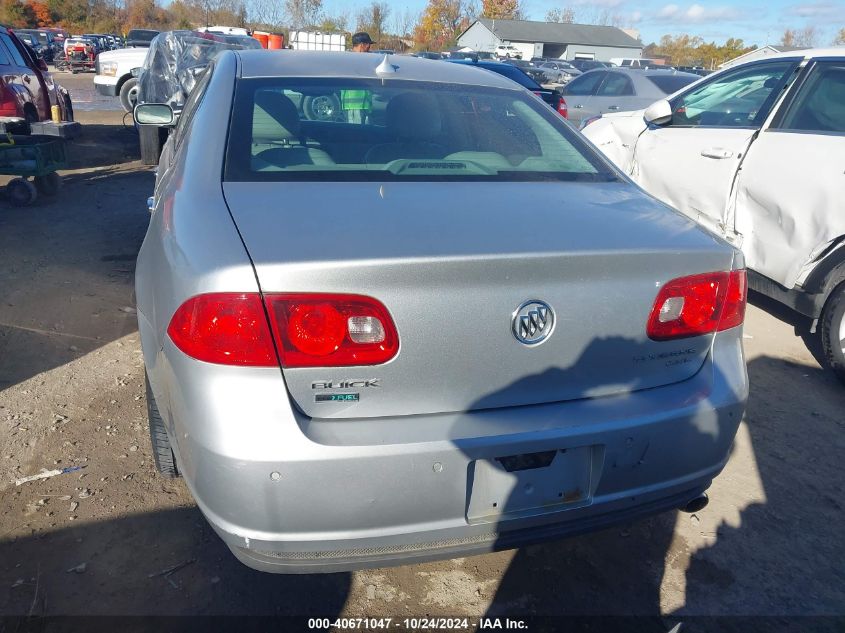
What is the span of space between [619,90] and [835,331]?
A: 8418 millimetres

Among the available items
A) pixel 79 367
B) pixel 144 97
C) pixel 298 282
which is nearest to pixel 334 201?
pixel 298 282

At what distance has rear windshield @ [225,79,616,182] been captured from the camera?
2.33 meters

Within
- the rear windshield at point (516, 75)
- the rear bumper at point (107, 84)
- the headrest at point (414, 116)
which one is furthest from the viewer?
the rear bumper at point (107, 84)

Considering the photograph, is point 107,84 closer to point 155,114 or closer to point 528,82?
point 528,82

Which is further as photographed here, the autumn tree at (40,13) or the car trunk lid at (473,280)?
the autumn tree at (40,13)

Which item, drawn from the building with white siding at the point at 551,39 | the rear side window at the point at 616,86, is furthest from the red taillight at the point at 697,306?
the building with white siding at the point at 551,39

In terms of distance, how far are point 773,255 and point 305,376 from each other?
3.57 meters

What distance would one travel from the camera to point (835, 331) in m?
3.90

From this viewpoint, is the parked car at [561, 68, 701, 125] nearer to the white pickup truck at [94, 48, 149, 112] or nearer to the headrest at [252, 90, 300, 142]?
the headrest at [252, 90, 300, 142]

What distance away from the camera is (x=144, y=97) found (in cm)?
1116

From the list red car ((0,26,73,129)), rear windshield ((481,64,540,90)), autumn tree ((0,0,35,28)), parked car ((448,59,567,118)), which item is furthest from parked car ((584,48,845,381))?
autumn tree ((0,0,35,28))

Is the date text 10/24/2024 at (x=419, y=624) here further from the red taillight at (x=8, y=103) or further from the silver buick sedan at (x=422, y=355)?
the red taillight at (x=8, y=103)

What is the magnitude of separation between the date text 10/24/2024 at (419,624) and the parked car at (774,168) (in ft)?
8.96

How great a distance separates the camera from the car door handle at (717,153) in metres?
4.66
